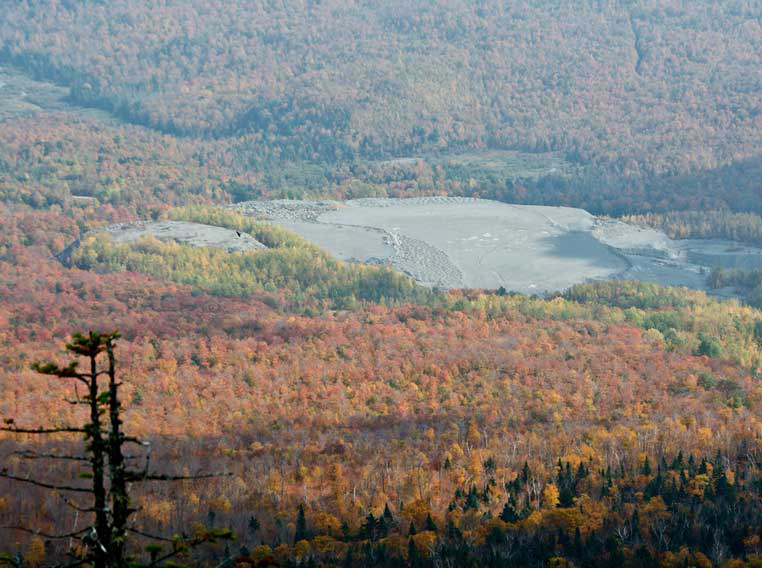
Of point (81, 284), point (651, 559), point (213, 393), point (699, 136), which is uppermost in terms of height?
point (699, 136)

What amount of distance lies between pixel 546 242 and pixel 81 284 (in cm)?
6759

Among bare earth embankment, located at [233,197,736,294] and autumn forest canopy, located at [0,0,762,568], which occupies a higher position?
bare earth embankment, located at [233,197,736,294]

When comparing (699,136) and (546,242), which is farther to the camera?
(699,136)

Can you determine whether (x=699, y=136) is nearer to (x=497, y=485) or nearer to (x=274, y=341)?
(x=274, y=341)

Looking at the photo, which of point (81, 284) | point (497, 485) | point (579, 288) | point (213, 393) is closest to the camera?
point (497, 485)

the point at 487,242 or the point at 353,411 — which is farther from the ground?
the point at 487,242

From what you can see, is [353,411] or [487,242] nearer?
[353,411]

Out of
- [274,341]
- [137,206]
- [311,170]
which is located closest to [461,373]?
[274,341]

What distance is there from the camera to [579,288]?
11575cm

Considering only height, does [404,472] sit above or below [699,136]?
below

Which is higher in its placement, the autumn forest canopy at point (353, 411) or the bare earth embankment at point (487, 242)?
the bare earth embankment at point (487, 242)

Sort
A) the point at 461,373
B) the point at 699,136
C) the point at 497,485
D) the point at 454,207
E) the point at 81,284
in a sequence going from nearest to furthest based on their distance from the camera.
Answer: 1. the point at 497,485
2. the point at 461,373
3. the point at 81,284
4. the point at 454,207
5. the point at 699,136

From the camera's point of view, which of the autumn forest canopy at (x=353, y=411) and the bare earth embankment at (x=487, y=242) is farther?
the bare earth embankment at (x=487, y=242)

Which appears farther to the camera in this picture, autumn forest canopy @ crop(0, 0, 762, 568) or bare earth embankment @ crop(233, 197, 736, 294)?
bare earth embankment @ crop(233, 197, 736, 294)
